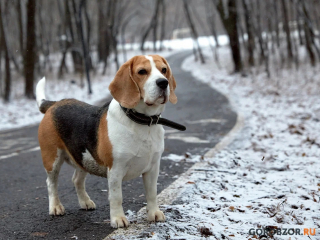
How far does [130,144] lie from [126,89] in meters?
0.49

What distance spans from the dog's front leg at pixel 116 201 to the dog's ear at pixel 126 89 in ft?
2.15

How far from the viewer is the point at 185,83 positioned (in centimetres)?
2414

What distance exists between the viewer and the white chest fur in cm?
395

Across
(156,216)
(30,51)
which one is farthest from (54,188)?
(30,51)

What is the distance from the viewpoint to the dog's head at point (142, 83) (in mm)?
3850

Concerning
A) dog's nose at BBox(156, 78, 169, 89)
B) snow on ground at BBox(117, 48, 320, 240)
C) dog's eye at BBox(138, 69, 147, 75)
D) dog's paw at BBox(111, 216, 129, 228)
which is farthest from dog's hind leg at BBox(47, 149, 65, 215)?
dog's nose at BBox(156, 78, 169, 89)

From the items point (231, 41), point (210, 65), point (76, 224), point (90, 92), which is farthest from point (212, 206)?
point (210, 65)

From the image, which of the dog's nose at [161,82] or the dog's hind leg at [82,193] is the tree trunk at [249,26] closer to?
the dog's hind leg at [82,193]

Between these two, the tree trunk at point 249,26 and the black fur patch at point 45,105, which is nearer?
the black fur patch at point 45,105

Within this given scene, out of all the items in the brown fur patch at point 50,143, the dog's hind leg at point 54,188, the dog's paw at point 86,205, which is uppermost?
the brown fur patch at point 50,143

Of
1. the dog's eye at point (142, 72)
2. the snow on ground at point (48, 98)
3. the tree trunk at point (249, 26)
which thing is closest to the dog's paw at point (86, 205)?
the dog's eye at point (142, 72)

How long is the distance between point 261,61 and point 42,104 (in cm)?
2635

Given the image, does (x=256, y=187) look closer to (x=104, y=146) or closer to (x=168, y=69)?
(x=168, y=69)

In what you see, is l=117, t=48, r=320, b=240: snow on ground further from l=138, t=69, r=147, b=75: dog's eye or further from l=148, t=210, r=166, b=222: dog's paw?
l=138, t=69, r=147, b=75: dog's eye
